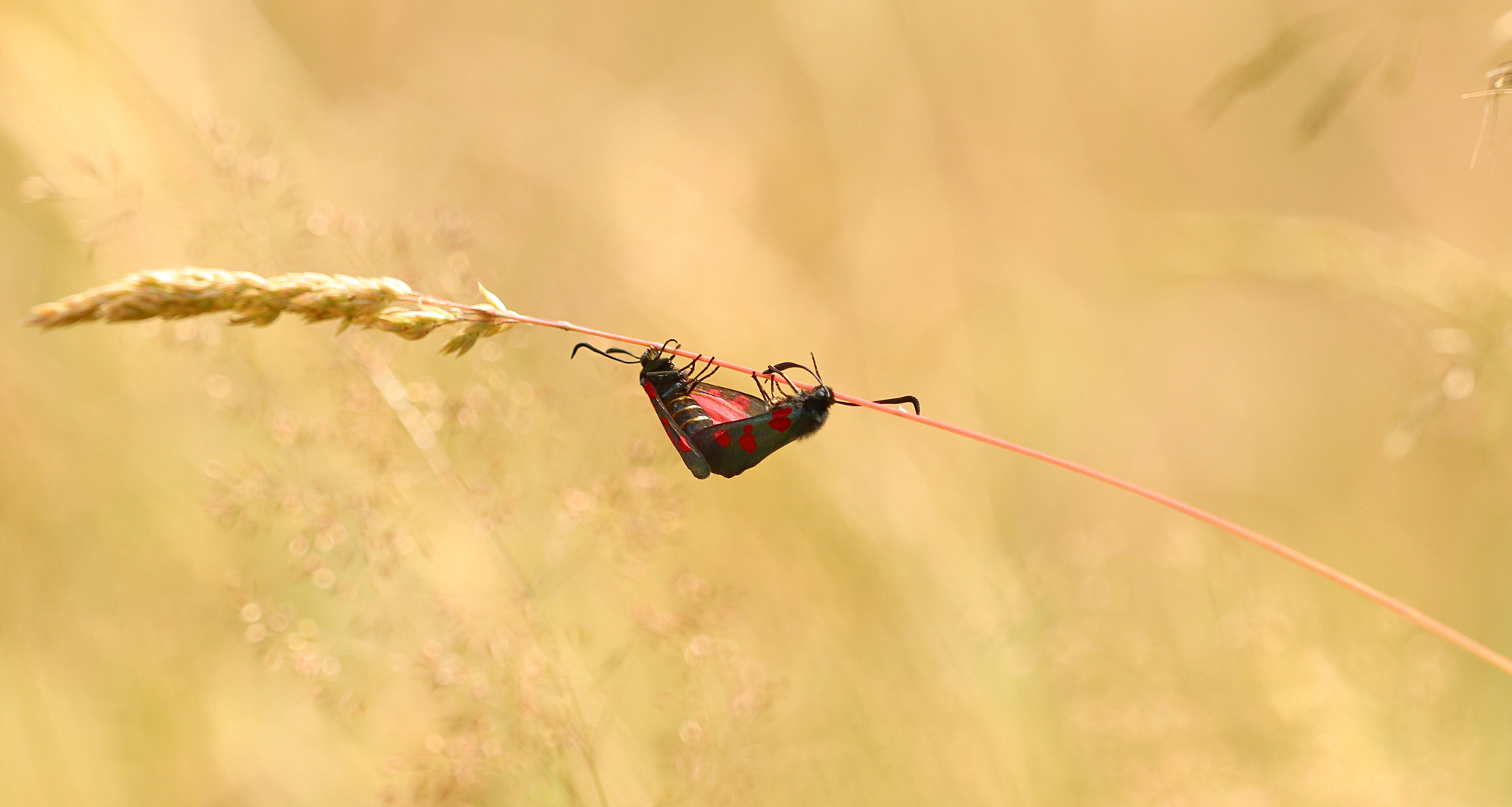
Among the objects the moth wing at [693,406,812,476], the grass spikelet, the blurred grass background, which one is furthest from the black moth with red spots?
the blurred grass background

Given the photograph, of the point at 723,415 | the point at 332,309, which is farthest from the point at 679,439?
the point at 332,309

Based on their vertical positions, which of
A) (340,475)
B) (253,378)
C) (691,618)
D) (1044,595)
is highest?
(253,378)

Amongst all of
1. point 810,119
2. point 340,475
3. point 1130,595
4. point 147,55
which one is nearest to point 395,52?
point 147,55

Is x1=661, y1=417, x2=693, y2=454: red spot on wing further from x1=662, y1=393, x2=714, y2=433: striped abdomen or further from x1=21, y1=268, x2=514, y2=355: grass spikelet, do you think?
x1=21, y1=268, x2=514, y2=355: grass spikelet

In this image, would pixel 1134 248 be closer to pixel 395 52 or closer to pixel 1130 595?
pixel 1130 595

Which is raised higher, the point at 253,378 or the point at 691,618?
the point at 253,378

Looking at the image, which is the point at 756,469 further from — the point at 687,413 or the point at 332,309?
the point at 332,309

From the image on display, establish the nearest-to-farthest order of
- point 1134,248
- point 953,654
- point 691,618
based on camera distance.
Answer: point 691,618, point 953,654, point 1134,248
